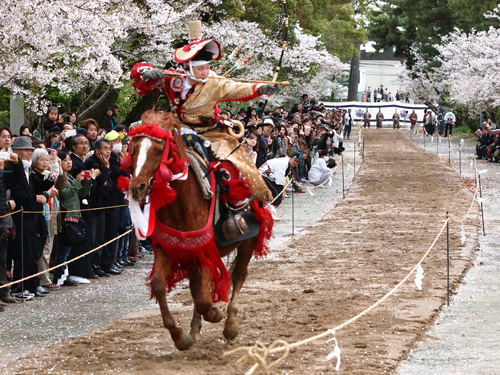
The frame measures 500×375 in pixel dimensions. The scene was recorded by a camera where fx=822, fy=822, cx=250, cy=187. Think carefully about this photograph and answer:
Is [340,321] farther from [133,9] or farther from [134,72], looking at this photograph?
[133,9]

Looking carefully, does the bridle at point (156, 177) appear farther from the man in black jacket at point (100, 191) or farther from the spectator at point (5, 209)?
the man in black jacket at point (100, 191)

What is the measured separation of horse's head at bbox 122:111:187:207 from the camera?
272 inches

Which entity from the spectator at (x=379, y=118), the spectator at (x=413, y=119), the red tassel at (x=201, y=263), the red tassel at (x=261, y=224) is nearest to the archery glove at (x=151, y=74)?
the red tassel at (x=201, y=263)

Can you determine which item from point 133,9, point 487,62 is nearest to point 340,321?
point 133,9

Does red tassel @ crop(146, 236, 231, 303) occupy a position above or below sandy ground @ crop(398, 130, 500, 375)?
above

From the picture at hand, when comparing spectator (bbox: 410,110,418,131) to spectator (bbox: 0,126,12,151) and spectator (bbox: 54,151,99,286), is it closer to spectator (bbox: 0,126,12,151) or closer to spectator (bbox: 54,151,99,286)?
spectator (bbox: 54,151,99,286)

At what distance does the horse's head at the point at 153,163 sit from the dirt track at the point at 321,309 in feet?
4.96

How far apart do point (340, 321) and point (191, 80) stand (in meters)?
2.99

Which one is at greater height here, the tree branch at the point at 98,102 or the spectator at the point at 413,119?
the tree branch at the point at 98,102

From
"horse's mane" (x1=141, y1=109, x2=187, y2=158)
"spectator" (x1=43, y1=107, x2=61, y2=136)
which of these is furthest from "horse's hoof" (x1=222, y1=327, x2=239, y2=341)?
"spectator" (x1=43, y1=107, x2=61, y2=136)

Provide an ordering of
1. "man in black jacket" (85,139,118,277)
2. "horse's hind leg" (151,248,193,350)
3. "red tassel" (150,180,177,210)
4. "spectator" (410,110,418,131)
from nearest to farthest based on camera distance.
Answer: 1. "red tassel" (150,180,177,210)
2. "horse's hind leg" (151,248,193,350)
3. "man in black jacket" (85,139,118,277)
4. "spectator" (410,110,418,131)

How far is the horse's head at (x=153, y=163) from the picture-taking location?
272 inches

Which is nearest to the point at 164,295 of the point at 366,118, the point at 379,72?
the point at 366,118

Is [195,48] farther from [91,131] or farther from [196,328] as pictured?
[91,131]
